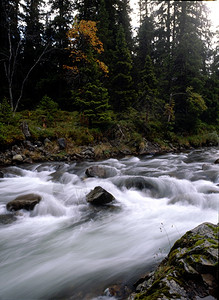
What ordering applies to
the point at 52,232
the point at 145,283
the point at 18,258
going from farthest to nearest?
the point at 52,232 < the point at 18,258 < the point at 145,283

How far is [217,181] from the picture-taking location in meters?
7.35

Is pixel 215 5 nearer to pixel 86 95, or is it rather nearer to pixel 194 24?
pixel 86 95

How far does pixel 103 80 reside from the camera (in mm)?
18828

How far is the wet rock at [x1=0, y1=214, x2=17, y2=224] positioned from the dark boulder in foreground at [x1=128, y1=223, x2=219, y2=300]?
4046mm

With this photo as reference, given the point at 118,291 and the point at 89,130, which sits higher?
the point at 89,130

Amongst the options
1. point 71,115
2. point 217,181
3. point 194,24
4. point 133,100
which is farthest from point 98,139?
point 194,24

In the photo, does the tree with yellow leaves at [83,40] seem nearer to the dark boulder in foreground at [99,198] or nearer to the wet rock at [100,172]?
the wet rock at [100,172]

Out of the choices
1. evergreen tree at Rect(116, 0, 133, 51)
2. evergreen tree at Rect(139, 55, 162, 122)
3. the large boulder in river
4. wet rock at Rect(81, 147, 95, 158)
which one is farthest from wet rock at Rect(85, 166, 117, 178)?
evergreen tree at Rect(116, 0, 133, 51)

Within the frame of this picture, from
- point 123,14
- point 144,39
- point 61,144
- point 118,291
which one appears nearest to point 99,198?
point 118,291

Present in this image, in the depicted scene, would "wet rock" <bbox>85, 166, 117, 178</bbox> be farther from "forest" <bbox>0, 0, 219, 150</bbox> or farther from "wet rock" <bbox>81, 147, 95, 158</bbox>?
"forest" <bbox>0, 0, 219, 150</bbox>

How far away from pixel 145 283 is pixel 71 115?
1574 centimetres

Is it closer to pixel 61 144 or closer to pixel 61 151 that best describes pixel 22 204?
pixel 61 151

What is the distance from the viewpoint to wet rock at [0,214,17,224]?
5.07 metres

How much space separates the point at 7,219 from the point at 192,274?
4.93 metres
